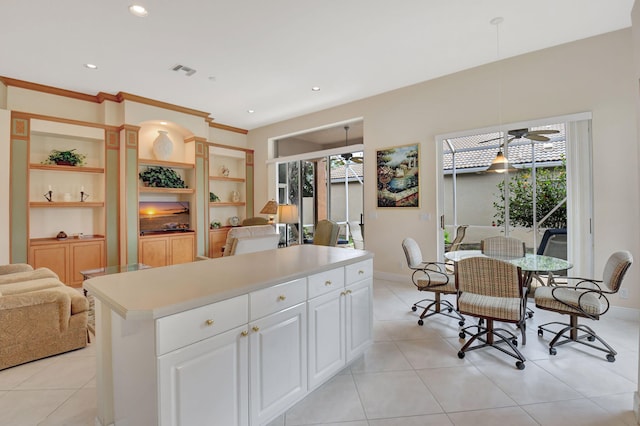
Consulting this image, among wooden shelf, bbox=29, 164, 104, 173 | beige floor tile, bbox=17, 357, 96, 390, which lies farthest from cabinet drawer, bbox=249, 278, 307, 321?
wooden shelf, bbox=29, 164, 104, 173

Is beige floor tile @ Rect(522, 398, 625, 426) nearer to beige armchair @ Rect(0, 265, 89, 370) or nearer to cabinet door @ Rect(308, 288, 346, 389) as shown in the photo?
cabinet door @ Rect(308, 288, 346, 389)

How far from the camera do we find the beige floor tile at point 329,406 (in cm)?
185

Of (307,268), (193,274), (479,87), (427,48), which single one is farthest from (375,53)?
(193,274)

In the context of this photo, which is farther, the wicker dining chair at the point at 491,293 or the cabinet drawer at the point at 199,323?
the wicker dining chair at the point at 491,293

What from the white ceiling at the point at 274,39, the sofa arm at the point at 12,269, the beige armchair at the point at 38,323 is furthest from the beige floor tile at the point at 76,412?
the white ceiling at the point at 274,39

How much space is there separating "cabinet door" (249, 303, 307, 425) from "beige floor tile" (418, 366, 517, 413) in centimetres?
97

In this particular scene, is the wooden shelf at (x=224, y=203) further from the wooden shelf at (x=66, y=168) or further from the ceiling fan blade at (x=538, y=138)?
the ceiling fan blade at (x=538, y=138)

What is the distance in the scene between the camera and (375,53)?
3.86 meters

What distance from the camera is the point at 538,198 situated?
401 centimetres

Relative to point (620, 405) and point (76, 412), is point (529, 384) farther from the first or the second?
point (76, 412)

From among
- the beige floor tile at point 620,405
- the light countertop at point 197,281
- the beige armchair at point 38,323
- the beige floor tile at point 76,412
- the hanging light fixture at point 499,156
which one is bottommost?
the beige floor tile at point 76,412

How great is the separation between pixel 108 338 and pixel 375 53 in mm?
3953

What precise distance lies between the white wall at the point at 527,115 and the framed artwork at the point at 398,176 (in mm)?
108

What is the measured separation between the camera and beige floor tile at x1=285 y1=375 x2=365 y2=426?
6.08 feet
